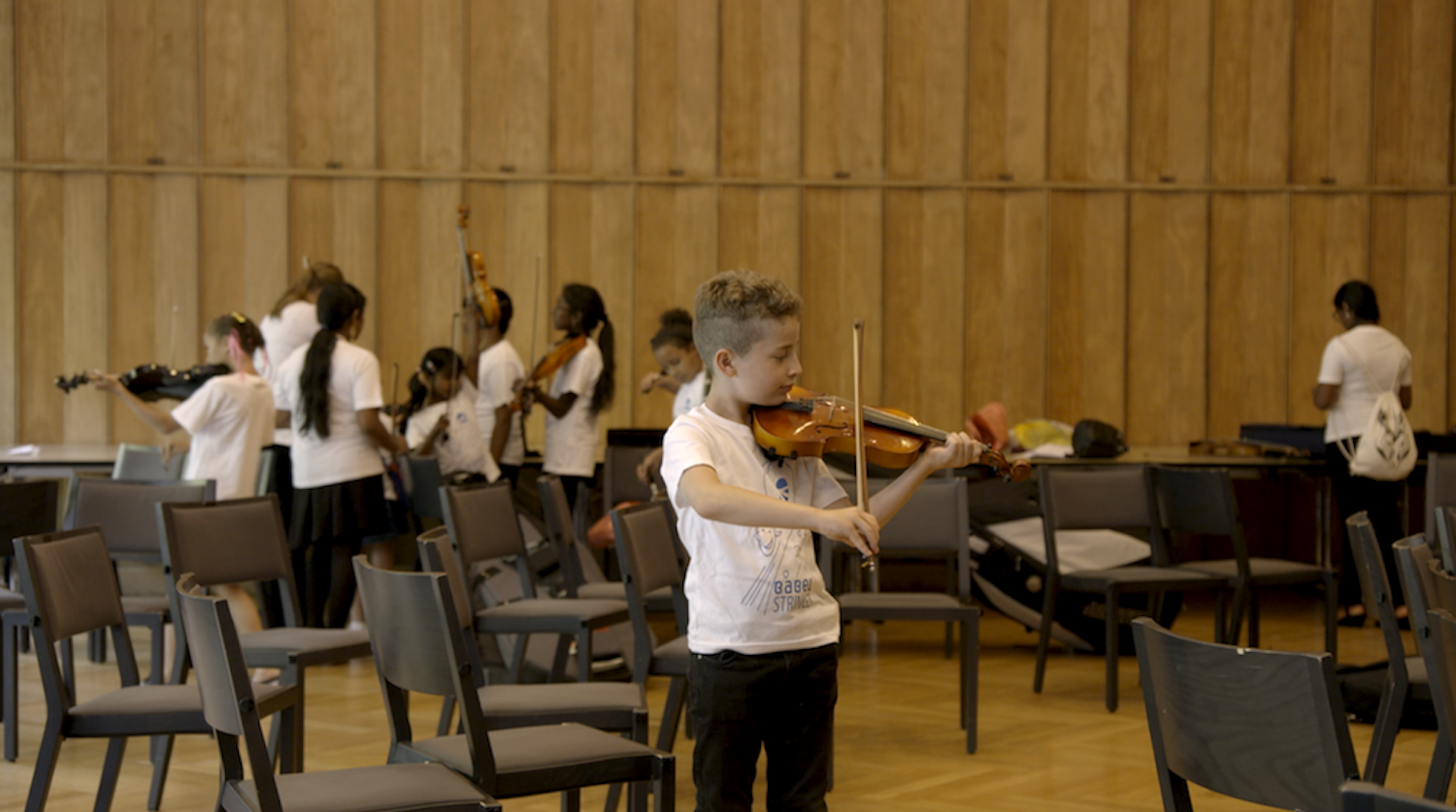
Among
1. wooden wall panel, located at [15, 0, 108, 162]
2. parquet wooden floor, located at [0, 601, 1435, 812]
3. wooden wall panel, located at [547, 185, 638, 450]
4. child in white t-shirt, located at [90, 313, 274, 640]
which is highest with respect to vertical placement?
wooden wall panel, located at [15, 0, 108, 162]

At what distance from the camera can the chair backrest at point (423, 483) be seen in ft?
18.2

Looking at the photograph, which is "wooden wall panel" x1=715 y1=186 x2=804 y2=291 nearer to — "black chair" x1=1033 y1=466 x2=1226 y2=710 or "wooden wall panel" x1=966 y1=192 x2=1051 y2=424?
"wooden wall panel" x1=966 y1=192 x2=1051 y2=424

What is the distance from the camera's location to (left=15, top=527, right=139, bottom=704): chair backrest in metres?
3.04

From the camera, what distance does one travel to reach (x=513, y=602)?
4.45 metres

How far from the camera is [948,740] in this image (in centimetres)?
454

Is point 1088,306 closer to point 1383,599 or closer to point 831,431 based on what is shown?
point 1383,599

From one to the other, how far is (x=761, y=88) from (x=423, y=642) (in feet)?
21.7

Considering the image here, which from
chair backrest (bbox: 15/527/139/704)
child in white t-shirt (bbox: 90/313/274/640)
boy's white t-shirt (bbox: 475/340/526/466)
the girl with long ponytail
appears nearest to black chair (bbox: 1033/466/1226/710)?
boy's white t-shirt (bbox: 475/340/526/466)

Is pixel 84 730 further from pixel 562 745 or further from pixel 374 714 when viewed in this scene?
pixel 374 714

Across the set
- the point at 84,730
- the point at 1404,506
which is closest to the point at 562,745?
the point at 84,730

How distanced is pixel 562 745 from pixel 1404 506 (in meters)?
5.36

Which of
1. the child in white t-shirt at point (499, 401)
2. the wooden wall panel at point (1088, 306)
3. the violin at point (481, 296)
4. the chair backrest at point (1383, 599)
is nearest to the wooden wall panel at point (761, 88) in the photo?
the wooden wall panel at point (1088, 306)

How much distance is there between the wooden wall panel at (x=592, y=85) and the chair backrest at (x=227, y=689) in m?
6.40

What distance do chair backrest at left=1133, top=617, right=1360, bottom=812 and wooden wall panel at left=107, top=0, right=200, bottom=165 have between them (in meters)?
7.54
